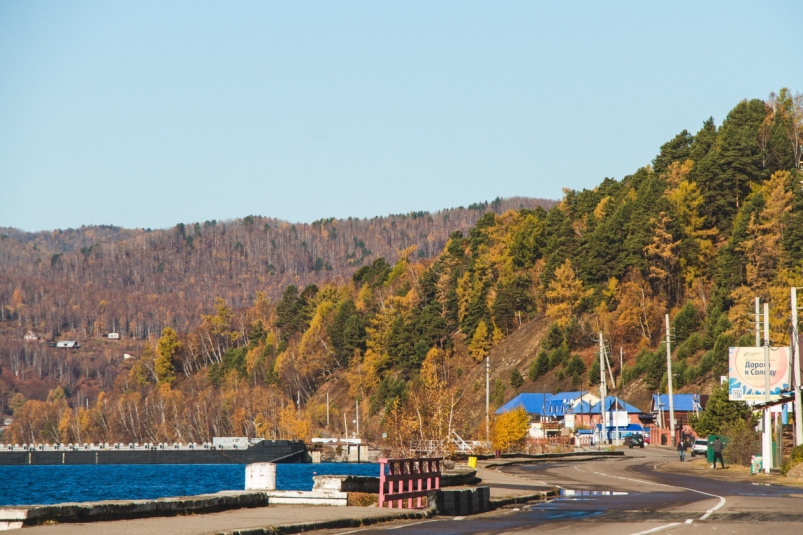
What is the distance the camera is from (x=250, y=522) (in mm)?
20016

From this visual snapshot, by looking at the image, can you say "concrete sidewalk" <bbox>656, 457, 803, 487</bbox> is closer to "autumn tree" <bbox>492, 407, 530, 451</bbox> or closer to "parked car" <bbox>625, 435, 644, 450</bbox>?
"autumn tree" <bbox>492, 407, 530, 451</bbox>

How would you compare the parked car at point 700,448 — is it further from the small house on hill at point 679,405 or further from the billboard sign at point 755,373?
the small house on hill at point 679,405

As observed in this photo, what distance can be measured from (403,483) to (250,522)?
646cm

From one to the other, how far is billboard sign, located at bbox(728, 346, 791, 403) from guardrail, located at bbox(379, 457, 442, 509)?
32815 mm

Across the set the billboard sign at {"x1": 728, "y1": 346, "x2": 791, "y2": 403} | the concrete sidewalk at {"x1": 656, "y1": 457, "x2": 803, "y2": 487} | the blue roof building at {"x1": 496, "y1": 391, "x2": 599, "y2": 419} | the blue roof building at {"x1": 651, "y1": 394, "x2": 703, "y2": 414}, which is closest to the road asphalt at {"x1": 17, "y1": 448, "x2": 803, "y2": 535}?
the concrete sidewalk at {"x1": 656, "y1": 457, "x2": 803, "y2": 487}

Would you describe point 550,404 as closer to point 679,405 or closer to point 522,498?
point 679,405

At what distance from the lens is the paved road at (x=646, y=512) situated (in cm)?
2092

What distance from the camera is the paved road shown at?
68.6ft

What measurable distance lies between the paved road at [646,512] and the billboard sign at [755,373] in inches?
648

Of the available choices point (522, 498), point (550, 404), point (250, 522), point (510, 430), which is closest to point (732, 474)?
point (522, 498)

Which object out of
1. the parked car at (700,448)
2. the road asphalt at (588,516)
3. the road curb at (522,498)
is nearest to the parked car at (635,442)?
the parked car at (700,448)

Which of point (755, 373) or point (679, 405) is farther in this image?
point (679, 405)

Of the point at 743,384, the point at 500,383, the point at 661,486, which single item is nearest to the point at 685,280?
the point at 500,383

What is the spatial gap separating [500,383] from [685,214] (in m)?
35.6
